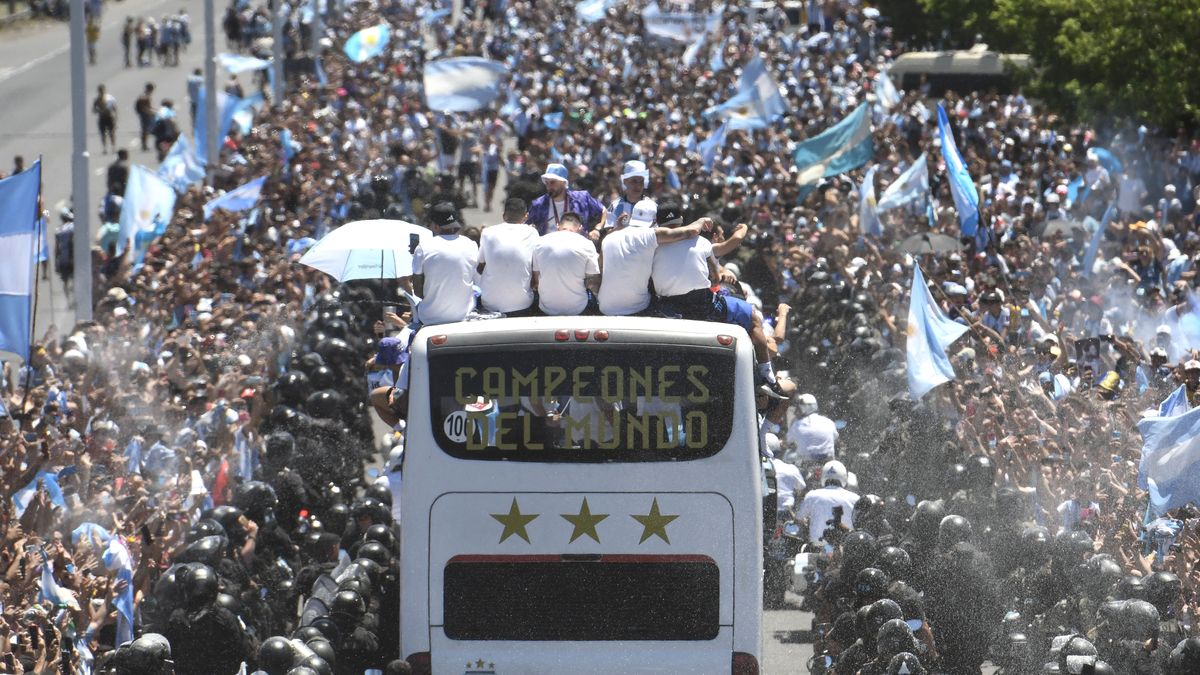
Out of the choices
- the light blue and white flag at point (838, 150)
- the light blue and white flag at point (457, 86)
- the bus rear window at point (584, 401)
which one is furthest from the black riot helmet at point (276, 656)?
the light blue and white flag at point (457, 86)

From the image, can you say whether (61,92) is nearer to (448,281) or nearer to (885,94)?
(885,94)

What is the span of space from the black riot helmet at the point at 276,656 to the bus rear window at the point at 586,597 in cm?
88

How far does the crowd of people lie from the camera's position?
1149 cm

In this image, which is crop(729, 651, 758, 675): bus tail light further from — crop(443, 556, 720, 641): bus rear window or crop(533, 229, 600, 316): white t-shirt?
crop(533, 229, 600, 316): white t-shirt

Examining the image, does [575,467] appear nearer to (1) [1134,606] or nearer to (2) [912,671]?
(2) [912,671]

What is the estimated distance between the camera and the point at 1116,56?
32375 mm

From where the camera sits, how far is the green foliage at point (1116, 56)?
3092 centimetres

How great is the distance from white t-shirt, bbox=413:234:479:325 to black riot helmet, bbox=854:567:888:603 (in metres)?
2.92

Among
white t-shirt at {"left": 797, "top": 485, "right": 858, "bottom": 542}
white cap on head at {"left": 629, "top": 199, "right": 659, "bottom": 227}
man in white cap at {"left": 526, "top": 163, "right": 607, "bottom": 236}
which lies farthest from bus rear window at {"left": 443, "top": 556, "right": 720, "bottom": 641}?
white t-shirt at {"left": 797, "top": 485, "right": 858, "bottom": 542}

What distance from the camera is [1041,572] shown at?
40.3 feet

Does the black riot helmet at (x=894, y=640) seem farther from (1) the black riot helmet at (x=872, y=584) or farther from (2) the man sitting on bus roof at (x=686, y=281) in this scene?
(2) the man sitting on bus roof at (x=686, y=281)

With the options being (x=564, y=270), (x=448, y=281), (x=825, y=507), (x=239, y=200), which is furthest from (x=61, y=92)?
(x=564, y=270)

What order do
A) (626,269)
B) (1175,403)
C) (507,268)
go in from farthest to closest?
(1175,403)
(507,268)
(626,269)

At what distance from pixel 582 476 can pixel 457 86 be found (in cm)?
2356
